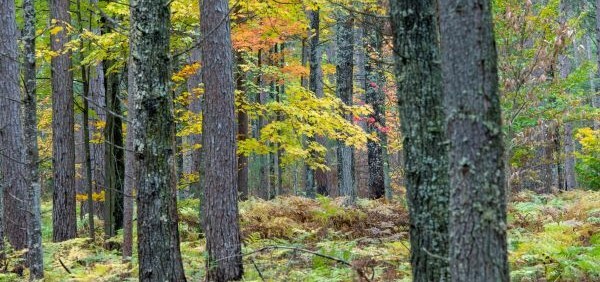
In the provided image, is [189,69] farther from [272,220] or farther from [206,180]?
[206,180]

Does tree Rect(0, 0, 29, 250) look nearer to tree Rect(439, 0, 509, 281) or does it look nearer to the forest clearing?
the forest clearing

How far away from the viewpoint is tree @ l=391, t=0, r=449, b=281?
3807 mm

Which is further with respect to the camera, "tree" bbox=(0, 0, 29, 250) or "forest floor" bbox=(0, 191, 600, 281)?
"tree" bbox=(0, 0, 29, 250)

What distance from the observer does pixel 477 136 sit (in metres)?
2.89

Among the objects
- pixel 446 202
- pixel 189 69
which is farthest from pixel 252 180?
pixel 446 202

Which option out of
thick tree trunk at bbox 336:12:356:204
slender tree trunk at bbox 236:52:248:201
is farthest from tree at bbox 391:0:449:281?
thick tree trunk at bbox 336:12:356:204

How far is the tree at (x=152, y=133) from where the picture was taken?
4574 millimetres

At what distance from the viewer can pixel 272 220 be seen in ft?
38.3

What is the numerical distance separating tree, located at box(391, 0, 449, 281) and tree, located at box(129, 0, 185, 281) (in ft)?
6.57

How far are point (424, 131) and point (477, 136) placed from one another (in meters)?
0.92

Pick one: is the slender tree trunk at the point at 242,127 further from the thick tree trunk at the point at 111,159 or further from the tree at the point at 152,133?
the tree at the point at 152,133

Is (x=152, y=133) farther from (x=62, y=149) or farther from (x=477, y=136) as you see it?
(x=62, y=149)

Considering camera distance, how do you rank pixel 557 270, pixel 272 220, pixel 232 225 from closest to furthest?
1. pixel 557 270
2. pixel 232 225
3. pixel 272 220

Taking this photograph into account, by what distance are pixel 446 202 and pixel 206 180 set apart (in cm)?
402
